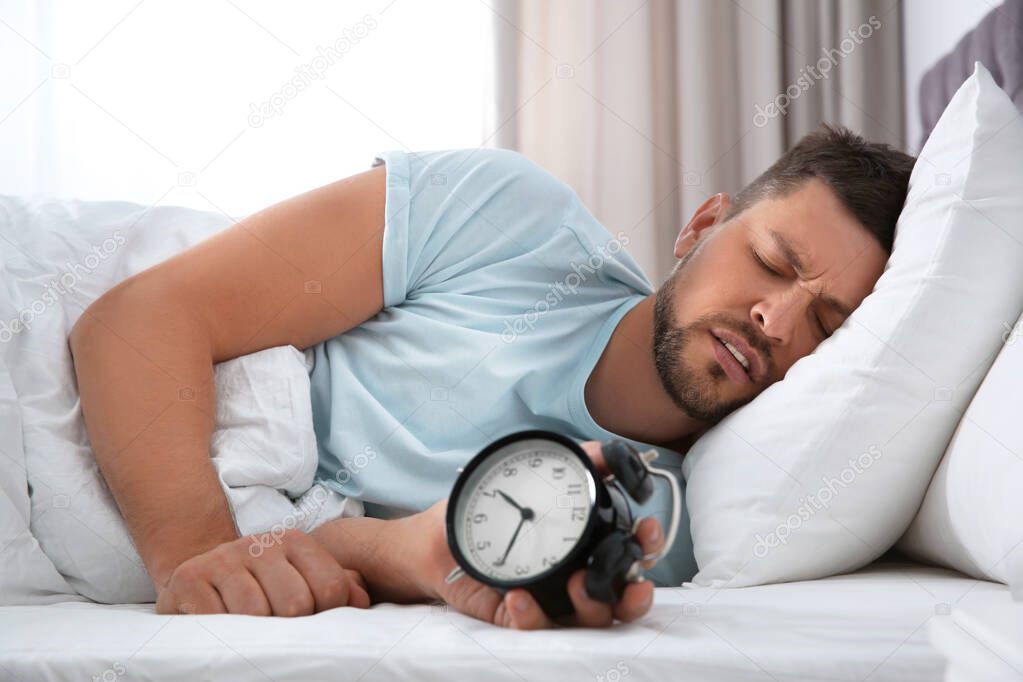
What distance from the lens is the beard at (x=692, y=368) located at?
46.1 inches

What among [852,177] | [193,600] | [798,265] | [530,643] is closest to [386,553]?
[193,600]

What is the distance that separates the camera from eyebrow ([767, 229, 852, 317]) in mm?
1153

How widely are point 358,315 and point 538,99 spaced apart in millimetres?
1257

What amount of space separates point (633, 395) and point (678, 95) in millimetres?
1339

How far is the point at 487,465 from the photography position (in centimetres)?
78

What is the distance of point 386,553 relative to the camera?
0.93 m

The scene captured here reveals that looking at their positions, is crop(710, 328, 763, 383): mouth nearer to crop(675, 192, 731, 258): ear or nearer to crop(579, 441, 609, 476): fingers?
crop(675, 192, 731, 258): ear

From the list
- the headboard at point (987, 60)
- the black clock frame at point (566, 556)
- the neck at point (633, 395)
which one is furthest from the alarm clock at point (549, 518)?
the headboard at point (987, 60)

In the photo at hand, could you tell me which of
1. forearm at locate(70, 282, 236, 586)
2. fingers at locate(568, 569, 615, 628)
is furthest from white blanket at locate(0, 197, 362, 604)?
fingers at locate(568, 569, 615, 628)

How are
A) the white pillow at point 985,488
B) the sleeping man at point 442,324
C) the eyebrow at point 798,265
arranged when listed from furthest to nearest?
the eyebrow at point 798,265
the sleeping man at point 442,324
the white pillow at point 985,488

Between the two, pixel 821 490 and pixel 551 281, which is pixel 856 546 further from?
pixel 551 281

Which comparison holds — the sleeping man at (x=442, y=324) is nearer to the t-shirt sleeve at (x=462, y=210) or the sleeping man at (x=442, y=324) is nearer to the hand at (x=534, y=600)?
the t-shirt sleeve at (x=462, y=210)

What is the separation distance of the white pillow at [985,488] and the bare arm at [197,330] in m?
0.74

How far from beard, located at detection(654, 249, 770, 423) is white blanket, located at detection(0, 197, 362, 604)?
1.48ft
